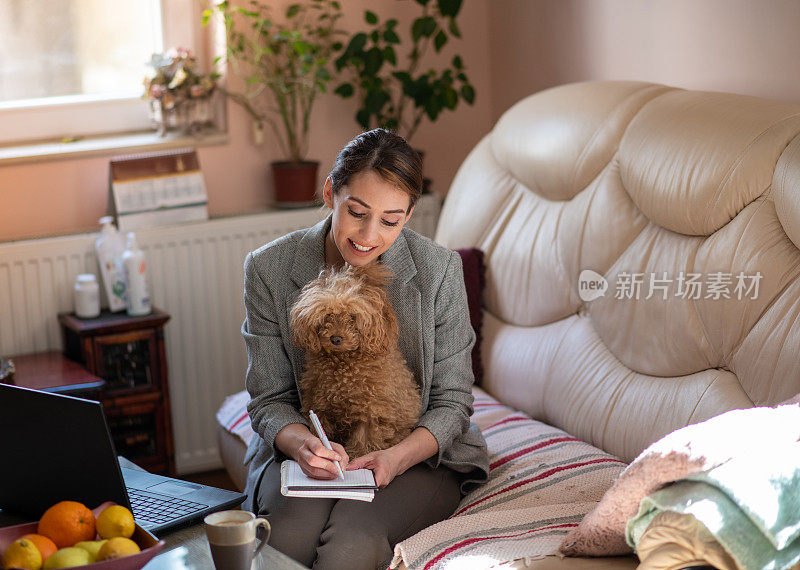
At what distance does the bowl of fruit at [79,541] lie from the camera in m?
1.14

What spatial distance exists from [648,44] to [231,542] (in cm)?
193

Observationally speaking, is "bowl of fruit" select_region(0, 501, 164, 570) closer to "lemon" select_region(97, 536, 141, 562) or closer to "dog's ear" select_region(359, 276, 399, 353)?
"lemon" select_region(97, 536, 141, 562)

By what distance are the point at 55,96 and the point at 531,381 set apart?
1824 mm

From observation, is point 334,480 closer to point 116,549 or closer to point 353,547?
point 353,547

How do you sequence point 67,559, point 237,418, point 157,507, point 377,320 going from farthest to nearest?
point 237,418, point 377,320, point 157,507, point 67,559

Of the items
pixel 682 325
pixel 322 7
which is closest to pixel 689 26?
pixel 682 325

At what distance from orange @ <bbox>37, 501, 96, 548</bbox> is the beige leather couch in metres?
0.74

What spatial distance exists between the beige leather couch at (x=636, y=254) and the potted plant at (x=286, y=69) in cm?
68

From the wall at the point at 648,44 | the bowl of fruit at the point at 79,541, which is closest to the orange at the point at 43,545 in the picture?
the bowl of fruit at the point at 79,541

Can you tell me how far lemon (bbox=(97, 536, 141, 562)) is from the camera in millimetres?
1152

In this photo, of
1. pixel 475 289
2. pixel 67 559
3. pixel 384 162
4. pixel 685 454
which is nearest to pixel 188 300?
pixel 475 289

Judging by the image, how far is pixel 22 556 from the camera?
3.75 ft

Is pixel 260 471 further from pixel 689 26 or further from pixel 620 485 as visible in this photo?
pixel 689 26

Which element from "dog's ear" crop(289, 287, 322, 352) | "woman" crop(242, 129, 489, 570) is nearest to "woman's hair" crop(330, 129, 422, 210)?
"woman" crop(242, 129, 489, 570)
